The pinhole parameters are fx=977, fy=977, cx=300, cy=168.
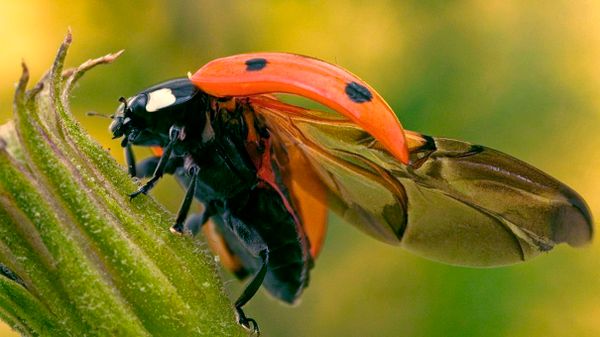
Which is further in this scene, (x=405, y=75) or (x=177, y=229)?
(x=405, y=75)

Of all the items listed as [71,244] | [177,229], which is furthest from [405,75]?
[71,244]

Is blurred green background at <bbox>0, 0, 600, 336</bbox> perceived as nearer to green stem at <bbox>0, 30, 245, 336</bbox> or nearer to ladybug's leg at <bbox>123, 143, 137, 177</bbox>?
ladybug's leg at <bbox>123, 143, 137, 177</bbox>

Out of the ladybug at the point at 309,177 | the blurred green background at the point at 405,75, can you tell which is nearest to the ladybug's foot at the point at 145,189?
the ladybug at the point at 309,177

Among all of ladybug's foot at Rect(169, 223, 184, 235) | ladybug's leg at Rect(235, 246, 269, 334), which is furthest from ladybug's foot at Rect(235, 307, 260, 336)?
ladybug's foot at Rect(169, 223, 184, 235)

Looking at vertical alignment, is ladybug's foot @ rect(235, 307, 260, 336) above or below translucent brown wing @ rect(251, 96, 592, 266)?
below

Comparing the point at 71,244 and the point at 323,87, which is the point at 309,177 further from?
the point at 71,244

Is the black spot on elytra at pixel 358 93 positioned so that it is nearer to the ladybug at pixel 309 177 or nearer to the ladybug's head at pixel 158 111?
the ladybug at pixel 309 177
